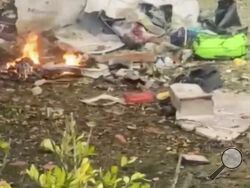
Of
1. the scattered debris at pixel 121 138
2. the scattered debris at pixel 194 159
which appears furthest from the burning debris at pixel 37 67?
the scattered debris at pixel 194 159

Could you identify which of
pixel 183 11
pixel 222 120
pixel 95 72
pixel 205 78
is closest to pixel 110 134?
pixel 222 120

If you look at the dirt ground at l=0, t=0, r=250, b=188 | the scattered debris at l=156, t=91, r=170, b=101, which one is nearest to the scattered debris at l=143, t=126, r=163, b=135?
the dirt ground at l=0, t=0, r=250, b=188

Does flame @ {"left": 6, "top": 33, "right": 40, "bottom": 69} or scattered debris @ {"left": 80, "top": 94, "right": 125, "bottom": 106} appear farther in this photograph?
flame @ {"left": 6, "top": 33, "right": 40, "bottom": 69}

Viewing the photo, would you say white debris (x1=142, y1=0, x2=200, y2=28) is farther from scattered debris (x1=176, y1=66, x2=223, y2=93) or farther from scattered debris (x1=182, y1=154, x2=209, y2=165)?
scattered debris (x1=182, y1=154, x2=209, y2=165)

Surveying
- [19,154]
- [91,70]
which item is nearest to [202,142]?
[19,154]

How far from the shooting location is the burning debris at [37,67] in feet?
20.1

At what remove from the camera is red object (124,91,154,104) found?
18.3ft

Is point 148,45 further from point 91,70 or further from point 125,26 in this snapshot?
point 91,70

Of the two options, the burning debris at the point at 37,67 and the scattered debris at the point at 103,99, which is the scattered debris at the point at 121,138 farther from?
the burning debris at the point at 37,67

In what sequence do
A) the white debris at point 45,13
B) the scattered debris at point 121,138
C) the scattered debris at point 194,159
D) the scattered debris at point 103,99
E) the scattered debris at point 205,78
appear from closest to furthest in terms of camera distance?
the scattered debris at point 194,159, the scattered debris at point 121,138, the scattered debris at point 103,99, the scattered debris at point 205,78, the white debris at point 45,13

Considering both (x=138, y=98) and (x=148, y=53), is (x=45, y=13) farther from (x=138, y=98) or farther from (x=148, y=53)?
(x=138, y=98)

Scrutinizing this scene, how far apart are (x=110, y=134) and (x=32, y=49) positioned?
1.92 m

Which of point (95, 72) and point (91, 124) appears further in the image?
point (95, 72)

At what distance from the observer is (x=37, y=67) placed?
630 centimetres
